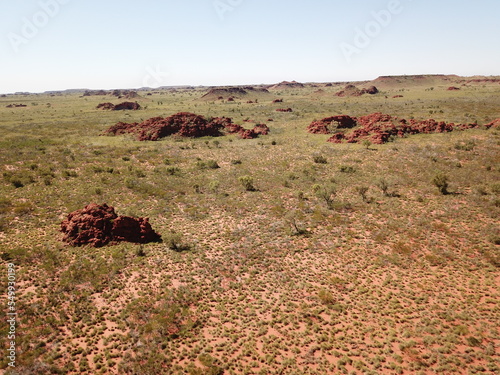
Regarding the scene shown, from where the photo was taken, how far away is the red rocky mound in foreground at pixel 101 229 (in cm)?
2278

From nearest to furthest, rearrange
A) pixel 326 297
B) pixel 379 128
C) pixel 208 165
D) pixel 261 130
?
pixel 326 297 → pixel 208 165 → pixel 379 128 → pixel 261 130

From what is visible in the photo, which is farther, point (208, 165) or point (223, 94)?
point (223, 94)

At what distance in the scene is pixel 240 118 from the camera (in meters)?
88.9

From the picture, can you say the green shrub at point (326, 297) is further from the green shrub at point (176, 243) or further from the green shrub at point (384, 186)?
the green shrub at point (384, 186)

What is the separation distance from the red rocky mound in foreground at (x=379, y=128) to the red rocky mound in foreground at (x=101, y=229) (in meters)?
45.2

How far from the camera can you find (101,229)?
23.5m

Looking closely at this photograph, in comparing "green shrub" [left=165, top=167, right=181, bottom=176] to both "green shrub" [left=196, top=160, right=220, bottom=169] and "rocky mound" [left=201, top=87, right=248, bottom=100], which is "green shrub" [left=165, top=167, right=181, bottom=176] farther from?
"rocky mound" [left=201, top=87, right=248, bottom=100]

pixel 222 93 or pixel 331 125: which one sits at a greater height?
pixel 222 93

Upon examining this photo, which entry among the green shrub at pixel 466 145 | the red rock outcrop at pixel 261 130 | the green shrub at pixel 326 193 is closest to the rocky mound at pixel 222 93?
the red rock outcrop at pixel 261 130

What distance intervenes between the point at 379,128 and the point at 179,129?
155 ft

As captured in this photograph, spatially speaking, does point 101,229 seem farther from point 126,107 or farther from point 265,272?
point 126,107

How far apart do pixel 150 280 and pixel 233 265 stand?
6171 millimetres

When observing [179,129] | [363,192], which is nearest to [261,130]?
[179,129]

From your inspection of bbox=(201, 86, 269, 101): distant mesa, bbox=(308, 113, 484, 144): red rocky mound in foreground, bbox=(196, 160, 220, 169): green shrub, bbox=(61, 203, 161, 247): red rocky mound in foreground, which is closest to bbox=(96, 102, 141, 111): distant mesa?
bbox=(201, 86, 269, 101): distant mesa
